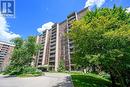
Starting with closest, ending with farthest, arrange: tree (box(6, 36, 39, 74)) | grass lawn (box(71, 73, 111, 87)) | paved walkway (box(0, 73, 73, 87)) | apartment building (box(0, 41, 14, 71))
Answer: paved walkway (box(0, 73, 73, 87))
grass lawn (box(71, 73, 111, 87))
tree (box(6, 36, 39, 74))
apartment building (box(0, 41, 14, 71))

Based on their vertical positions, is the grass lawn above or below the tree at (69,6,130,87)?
below

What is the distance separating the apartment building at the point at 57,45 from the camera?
87.3 meters

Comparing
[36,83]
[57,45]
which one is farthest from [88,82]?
[57,45]

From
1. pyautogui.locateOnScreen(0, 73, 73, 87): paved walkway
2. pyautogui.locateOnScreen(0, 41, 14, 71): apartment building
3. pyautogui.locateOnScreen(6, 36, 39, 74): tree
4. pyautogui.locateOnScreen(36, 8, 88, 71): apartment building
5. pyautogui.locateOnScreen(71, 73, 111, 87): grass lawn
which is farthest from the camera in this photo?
pyautogui.locateOnScreen(0, 41, 14, 71): apartment building

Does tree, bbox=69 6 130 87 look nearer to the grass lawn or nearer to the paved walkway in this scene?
the grass lawn

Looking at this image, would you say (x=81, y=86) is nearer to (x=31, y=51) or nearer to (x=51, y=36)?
(x=31, y=51)

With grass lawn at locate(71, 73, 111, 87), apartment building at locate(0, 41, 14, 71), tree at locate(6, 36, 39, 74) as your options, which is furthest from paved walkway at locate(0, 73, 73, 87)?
apartment building at locate(0, 41, 14, 71)

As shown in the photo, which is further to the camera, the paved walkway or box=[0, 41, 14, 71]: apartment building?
box=[0, 41, 14, 71]: apartment building

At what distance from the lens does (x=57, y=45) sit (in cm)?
9412

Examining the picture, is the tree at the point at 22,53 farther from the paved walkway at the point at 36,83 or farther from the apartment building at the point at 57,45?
the apartment building at the point at 57,45

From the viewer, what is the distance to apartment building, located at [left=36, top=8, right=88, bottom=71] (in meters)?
87.3

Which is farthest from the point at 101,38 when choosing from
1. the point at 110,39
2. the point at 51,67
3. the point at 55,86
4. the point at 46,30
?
the point at 46,30

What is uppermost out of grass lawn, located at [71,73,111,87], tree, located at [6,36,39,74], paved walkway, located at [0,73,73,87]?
tree, located at [6,36,39,74]

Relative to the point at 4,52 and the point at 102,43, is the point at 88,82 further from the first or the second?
the point at 4,52
